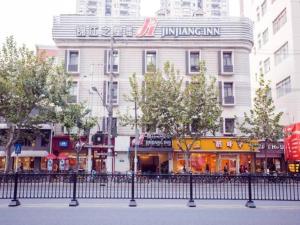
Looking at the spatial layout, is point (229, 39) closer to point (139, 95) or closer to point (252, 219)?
point (139, 95)

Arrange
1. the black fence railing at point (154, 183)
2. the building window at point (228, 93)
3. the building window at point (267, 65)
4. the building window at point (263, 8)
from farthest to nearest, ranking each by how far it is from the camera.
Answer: the building window at point (263, 8) → the building window at point (267, 65) → the building window at point (228, 93) → the black fence railing at point (154, 183)

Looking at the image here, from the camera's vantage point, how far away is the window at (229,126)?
97.3 ft

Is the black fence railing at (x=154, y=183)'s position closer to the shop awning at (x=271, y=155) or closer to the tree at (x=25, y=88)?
the tree at (x=25, y=88)

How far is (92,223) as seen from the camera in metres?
7.78

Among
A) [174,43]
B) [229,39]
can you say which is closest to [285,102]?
[229,39]

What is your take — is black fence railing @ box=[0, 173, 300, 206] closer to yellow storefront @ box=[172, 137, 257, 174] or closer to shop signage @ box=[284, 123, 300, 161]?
yellow storefront @ box=[172, 137, 257, 174]

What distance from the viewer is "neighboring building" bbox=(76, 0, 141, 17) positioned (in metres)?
81.2

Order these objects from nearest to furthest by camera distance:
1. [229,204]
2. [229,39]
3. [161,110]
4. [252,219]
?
[252,219] < [229,204] < [161,110] < [229,39]

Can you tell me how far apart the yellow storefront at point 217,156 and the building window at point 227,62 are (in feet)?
20.9

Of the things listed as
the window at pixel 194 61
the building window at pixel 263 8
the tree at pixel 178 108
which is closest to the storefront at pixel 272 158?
the tree at pixel 178 108

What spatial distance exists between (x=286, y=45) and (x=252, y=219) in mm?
28490

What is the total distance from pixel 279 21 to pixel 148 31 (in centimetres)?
1442

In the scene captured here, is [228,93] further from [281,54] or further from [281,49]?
[281,49]

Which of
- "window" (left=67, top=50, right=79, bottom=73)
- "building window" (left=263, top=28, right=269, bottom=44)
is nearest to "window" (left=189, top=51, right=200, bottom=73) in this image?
"window" (left=67, top=50, right=79, bottom=73)
